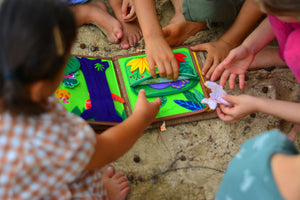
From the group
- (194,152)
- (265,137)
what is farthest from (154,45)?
(265,137)

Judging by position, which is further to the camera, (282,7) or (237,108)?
(237,108)

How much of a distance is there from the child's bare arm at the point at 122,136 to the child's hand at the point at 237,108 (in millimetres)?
A: 292

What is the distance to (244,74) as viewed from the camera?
1364mm

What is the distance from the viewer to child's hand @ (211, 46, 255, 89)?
132 centimetres

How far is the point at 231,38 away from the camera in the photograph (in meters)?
1.49

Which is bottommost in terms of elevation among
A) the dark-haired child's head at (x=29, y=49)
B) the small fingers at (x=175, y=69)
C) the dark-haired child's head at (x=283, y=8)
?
the small fingers at (x=175, y=69)

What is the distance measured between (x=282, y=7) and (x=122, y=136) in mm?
670

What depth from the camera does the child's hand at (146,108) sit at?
1.11 metres

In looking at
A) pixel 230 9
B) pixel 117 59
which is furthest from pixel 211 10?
pixel 117 59

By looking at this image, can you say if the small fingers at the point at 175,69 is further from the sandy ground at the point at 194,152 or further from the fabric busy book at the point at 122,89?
the sandy ground at the point at 194,152

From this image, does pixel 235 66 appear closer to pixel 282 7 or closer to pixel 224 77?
pixel 224 77

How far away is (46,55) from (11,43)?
→ 0.07 m

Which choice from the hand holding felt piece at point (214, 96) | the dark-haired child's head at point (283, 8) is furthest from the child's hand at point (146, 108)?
the dark-haired child's head at point (283, 8)

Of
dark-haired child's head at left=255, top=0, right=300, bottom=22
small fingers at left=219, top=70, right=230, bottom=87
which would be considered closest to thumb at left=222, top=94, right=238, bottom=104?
small fingers at left=219, top=70, right=230, bottom=87
